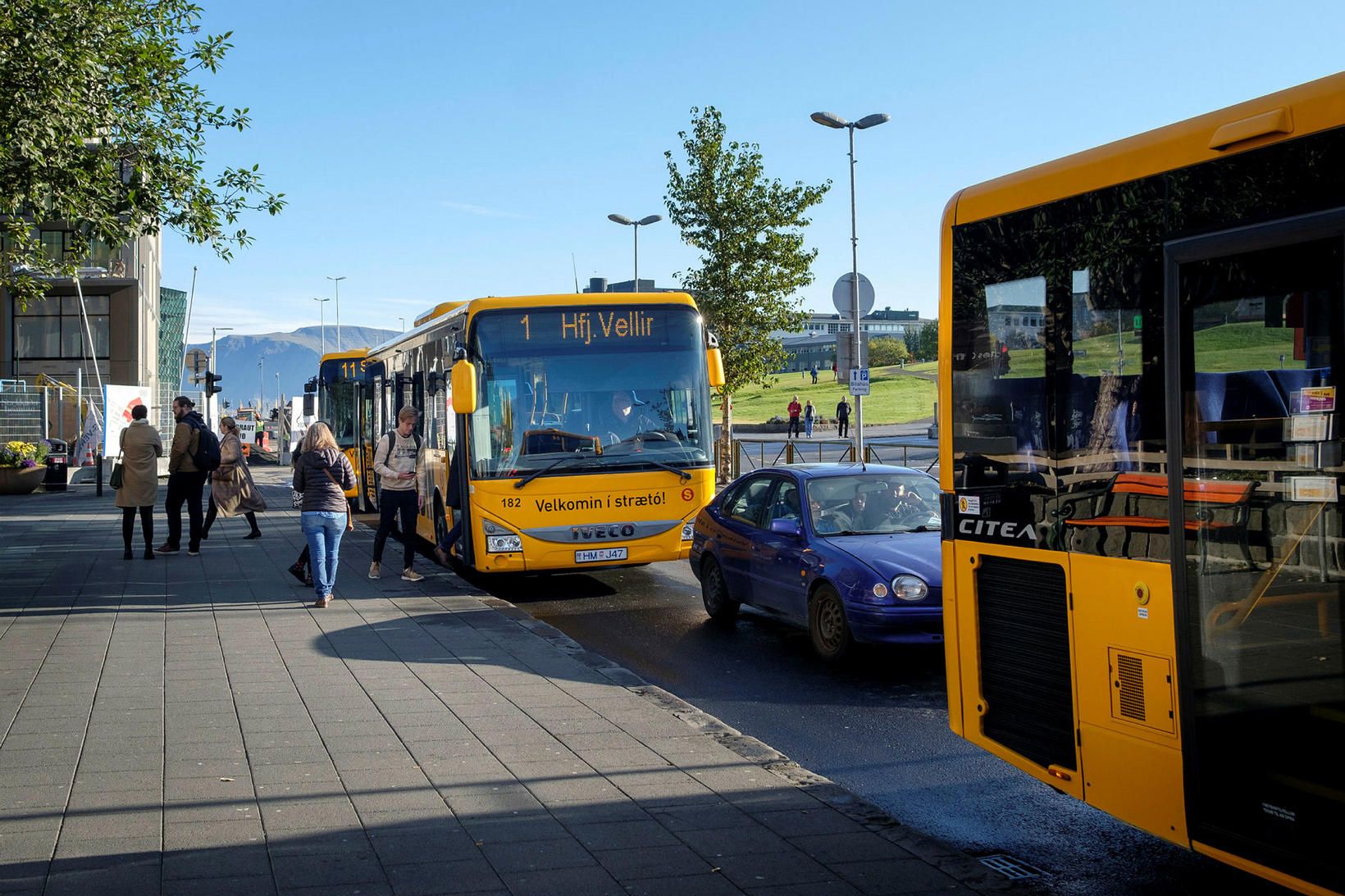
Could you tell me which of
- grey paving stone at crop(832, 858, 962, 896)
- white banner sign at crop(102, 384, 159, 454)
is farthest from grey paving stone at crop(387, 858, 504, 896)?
white banner sign at crop(102, 384, 159, 454)

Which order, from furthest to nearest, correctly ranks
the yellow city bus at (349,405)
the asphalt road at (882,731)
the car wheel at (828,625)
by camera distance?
the yellow city bus at (349,405) < the car wheel at (828,625) < the asphalt road at (882,731)

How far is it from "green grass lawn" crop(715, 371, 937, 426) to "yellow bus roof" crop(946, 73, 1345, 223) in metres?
65.6

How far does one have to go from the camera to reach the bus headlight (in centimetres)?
1259

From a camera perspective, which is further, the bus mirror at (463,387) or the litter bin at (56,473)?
the litter bin at (56,473)

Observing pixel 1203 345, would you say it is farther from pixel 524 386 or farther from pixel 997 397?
pixel 524 386

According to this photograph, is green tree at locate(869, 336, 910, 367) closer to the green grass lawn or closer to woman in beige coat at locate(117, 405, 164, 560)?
the green grass lawn

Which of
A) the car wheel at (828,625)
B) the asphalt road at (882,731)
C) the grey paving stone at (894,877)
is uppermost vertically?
the car wheel at (828,625)

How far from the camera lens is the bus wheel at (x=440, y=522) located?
14.5 m

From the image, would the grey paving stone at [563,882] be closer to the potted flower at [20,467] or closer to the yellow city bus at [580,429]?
the yellow city bus at [580,429]

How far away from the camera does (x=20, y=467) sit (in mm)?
29312

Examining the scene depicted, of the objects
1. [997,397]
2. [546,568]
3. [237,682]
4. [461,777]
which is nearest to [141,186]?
[546,568]

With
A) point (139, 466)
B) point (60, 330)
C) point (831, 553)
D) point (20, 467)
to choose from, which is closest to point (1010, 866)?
point (831, 553)

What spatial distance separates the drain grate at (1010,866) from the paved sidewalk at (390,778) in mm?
150

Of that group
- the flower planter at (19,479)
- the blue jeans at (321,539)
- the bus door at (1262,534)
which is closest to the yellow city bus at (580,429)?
the blue jeans at (321,539)
